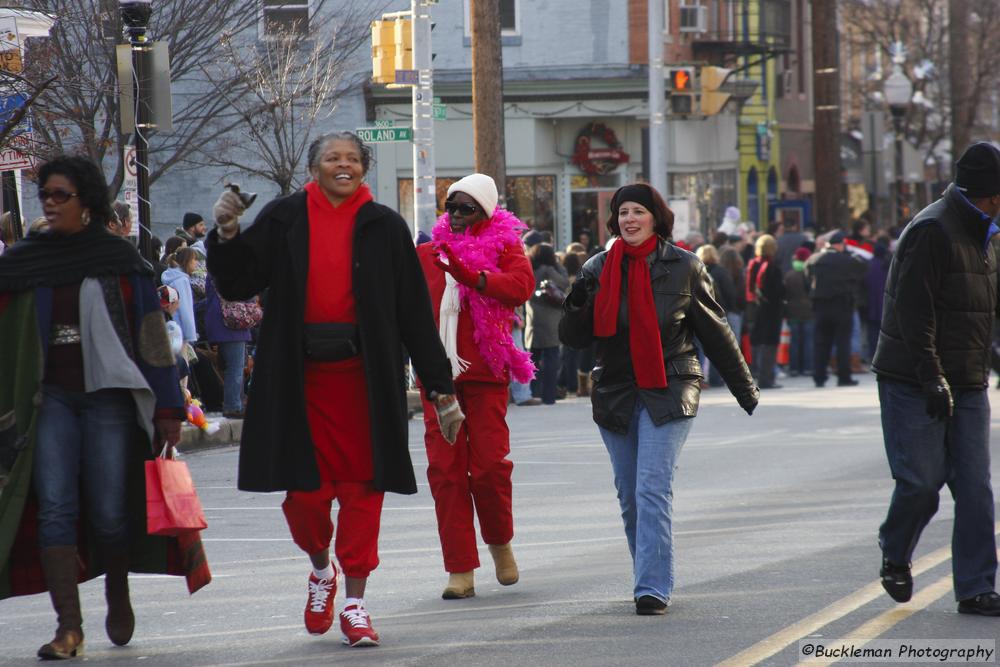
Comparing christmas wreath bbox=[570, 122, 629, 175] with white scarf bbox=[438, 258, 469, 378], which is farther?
christmas wreath bbox=[570, 122, 629, 175]

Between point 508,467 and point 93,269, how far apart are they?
2287 millimetres

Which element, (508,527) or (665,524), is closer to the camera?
(665,524)

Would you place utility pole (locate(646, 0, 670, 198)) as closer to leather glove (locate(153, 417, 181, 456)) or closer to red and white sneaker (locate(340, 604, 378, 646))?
red and white sneaker (locate(340, 604, 378, 646))

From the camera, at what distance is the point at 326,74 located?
923 inches

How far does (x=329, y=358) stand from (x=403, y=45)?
13.2 meters

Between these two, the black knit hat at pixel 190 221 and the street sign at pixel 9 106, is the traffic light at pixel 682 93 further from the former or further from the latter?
the street sign at pixel 9 106

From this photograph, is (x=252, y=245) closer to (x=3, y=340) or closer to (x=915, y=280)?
(x=3, y=340)

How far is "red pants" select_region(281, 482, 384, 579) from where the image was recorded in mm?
6676

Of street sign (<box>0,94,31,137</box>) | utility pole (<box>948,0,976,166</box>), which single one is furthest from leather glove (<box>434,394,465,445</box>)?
utility pole (<box>948,0,976,166</box>)

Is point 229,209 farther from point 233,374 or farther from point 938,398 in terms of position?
point 233,374

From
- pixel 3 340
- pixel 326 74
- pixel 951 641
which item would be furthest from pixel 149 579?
pixel 326 74

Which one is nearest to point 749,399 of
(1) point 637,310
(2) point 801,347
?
(1) point 637,310

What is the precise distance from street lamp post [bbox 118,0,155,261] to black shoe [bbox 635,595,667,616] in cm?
761

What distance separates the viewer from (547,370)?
742 inches
